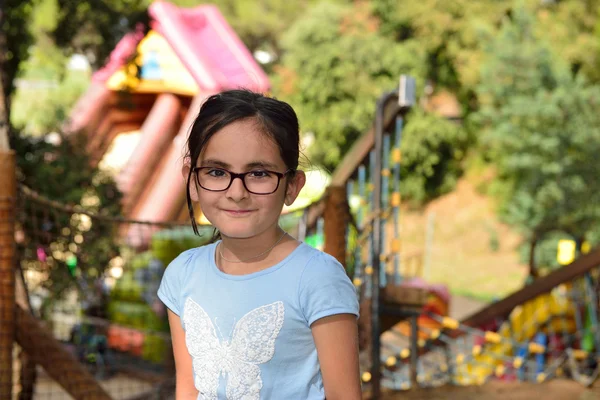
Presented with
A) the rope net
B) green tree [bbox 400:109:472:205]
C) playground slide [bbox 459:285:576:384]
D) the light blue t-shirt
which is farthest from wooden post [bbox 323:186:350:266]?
green tree [bbox 400:109:472:205]

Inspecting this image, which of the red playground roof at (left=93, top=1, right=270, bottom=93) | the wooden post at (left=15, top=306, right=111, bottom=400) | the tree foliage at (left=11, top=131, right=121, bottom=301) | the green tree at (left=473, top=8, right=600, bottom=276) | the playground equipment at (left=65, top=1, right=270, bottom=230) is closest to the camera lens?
the wooden post at (left=15, top=306, right=111, bottom=400)

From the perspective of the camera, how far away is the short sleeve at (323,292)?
149 centimetres

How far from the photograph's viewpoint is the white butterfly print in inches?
60.2

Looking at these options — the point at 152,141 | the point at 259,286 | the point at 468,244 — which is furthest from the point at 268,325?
the point at 468,244

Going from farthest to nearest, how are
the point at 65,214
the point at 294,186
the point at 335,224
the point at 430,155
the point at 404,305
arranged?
the point at 430,155
the point at 65,214
the point at 404,305
the point at 335,224
the point at 294,186

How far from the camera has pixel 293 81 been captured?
29.5m

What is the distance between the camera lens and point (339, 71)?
91.4 ft

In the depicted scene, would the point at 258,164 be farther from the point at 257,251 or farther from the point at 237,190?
the point at 257,251

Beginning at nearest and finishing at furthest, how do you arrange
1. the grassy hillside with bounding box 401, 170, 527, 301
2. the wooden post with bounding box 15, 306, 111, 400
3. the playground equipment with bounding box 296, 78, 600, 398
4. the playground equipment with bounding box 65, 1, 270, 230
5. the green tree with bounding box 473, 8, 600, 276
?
1. the wooden post with bounding box 15, 306, 111, 400
2. the playground equipment with bounding box 296, 78, 600, 398
3. the playground equipment with bounding box 65, 1, 270, 230
4. the green tree with bounding box 473, 8, 600, 276
5. the grassy hillside with bounding box 401, 170, 527, 301

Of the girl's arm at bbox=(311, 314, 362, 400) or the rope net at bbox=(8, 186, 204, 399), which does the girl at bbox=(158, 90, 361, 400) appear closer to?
the girl's arm at bbox=(311, 314, 362, 400)

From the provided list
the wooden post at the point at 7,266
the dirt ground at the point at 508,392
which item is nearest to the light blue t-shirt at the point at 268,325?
the wooden post at the point at 7,266

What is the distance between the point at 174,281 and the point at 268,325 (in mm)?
263

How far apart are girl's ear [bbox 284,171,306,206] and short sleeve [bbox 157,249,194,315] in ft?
0.77

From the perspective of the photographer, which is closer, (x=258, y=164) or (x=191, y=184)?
(x=258, y=164)
